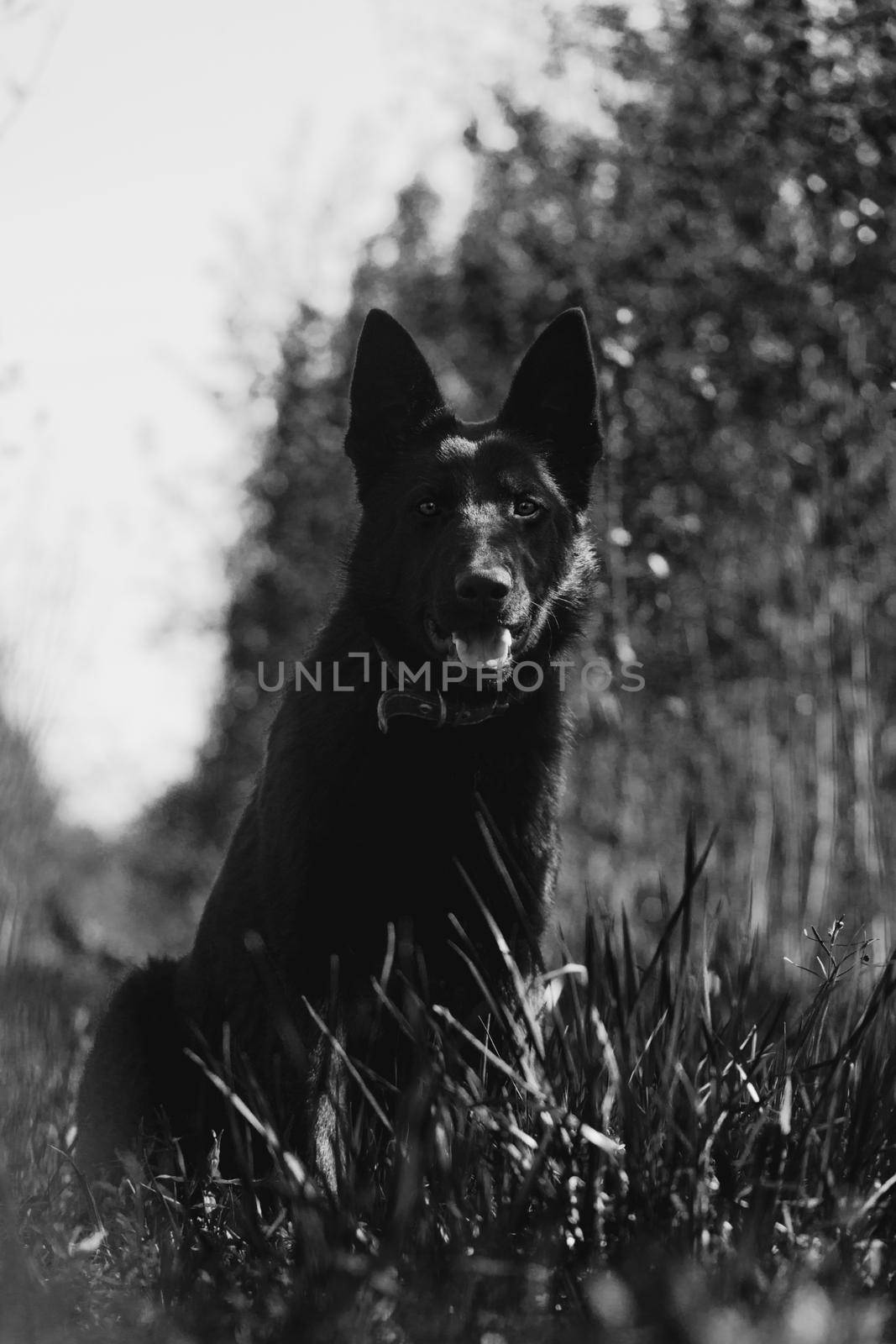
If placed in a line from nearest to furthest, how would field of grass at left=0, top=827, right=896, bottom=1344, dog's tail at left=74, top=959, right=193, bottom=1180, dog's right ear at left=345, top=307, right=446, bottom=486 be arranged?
field of grass at left=0, top=827, right=896, bottom=1344 < dog's tail at left=74, top=959, right=193, bottom=1180 < dog's right ear at left=345, top=307, right=446, bottom=486

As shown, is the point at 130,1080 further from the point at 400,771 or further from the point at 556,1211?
the point at 556,1211

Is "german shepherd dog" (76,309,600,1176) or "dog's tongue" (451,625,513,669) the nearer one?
"german shepherd dog" (76,309,600,1176)

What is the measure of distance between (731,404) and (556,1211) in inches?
225

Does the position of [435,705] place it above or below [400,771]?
above

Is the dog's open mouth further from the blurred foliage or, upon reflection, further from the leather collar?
the blurred foliage

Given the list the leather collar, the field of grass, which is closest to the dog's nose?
the leather collar


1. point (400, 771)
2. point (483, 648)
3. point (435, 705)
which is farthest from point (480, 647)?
point (400, 771)

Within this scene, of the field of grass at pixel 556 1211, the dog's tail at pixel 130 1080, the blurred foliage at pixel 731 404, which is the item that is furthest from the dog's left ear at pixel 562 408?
the dog's tail at pixel 130 1080

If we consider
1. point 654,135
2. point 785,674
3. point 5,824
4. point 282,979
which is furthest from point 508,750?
point 785,674

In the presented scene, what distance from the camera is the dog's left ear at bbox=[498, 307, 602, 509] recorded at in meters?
3.52

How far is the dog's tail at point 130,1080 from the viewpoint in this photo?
112 inches

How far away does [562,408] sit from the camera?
361 cm

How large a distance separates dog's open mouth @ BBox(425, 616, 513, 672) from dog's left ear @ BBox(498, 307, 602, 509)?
0.75 meters

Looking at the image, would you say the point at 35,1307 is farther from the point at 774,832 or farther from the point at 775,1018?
the point at 774,832
